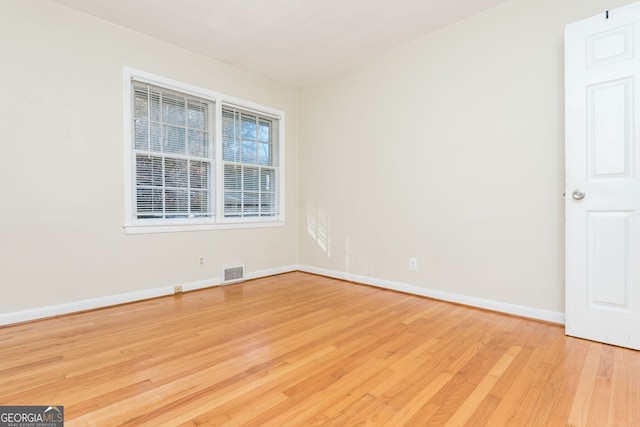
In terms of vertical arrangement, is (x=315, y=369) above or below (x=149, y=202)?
below

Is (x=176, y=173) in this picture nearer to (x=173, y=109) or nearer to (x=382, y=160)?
(x=173, y=109)

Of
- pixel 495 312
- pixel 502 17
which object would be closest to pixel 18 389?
pixel 495 312

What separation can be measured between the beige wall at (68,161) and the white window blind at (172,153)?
0.20 meters

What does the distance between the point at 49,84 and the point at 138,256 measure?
1.67 metres

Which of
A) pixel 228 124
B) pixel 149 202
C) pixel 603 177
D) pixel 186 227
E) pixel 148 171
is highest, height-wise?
pixel 228 124

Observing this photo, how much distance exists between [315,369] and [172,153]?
2.73 m

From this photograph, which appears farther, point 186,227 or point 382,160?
point 382,160

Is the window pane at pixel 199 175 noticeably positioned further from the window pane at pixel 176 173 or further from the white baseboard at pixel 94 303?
the white baseboard at pixel 94 303

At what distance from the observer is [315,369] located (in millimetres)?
1813

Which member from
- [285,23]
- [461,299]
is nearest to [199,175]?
[285,23]

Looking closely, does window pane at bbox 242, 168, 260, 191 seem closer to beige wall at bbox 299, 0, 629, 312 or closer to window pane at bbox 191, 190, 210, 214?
window pane at bbox 191, 190, 210, 214

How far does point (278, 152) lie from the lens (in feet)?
14.9

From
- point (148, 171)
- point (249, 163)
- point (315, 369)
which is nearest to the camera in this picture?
point (315, 369)

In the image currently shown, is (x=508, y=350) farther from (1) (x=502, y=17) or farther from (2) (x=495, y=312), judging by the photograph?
(1) (x=502, y=17)
